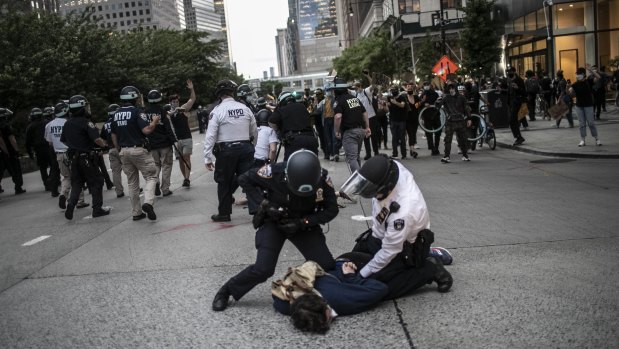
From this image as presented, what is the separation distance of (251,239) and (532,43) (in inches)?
1090

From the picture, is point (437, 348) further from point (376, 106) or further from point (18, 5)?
point (18, 5)

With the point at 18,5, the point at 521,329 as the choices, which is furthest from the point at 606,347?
the point at 18,5

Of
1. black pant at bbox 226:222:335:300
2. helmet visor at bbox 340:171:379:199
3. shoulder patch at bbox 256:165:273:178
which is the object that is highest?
shoulder patch at bbox 256:165:273:178

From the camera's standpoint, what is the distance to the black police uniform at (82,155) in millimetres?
10352

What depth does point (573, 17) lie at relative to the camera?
28.5m

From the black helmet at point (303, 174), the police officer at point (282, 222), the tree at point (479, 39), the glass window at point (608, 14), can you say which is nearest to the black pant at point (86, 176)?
the police officer at point (282, 222)

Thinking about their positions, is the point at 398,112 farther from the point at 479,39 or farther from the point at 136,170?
the point at 479,39

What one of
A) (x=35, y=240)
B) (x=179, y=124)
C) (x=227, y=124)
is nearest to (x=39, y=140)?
(x=179, y=124)

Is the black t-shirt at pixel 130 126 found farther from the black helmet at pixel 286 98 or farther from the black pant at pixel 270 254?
the black pant at pixel 270 254

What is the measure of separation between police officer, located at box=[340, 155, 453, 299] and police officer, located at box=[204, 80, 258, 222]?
4169 millimetres

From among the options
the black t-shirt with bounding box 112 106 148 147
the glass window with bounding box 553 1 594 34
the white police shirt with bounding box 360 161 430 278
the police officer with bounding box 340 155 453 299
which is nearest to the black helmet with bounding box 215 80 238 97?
the black t-shirt with bounding box 112 106 148 147

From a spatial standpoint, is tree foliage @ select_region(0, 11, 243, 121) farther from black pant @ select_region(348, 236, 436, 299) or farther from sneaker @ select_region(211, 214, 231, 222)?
black pant @ select_region(348, 236, 436, 299)

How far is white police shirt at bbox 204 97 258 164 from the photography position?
886 centimetres

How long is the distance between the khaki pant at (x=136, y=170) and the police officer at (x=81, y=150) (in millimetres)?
775
